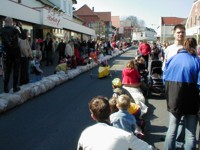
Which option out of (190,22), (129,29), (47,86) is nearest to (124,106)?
(47,86)

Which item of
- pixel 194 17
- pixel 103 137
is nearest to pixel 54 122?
pixel 103 137

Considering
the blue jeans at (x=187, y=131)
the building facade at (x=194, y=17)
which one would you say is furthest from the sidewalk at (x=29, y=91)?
the building facade at (x=194, y=17)

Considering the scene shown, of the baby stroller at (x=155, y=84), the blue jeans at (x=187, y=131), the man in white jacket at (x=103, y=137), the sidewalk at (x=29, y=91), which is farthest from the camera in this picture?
the baby stroller at (x=155, y=84)

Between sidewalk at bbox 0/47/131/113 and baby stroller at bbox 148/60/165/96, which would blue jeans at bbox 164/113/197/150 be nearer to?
sidewalk at bbox 0/47/131/113

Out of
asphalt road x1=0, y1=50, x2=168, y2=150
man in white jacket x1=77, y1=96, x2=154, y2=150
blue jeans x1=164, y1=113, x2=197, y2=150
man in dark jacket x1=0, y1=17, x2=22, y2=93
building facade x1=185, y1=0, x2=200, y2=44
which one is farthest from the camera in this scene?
building facade x1=185, y1=0, x2=200, y2=44

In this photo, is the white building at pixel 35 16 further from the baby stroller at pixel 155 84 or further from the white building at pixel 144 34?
the white building at pixel 144 34

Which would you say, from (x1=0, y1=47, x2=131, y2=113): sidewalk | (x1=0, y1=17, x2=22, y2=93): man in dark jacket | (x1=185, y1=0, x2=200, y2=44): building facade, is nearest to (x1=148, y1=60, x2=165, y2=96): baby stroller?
(x1=0, y1=47, x2=131, y2=113): sidewalk

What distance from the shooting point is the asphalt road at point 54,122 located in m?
5.71

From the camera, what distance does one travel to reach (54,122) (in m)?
7.02

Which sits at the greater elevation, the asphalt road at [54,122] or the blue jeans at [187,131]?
the blue jeans at [187,131]

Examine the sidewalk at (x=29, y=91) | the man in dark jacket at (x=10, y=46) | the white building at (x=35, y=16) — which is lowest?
the sidewalk at (x=29, y=91)

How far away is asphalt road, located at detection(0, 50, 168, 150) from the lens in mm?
5707

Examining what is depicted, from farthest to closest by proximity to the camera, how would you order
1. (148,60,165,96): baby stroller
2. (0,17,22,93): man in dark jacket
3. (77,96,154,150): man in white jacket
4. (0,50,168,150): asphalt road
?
1. (148,60,165,96): baby stroller
2. (0,17,22,93): man in dark jacket
3. (0,50,168,150): asphalt road
4. (77,96,154,150): man in white jacket

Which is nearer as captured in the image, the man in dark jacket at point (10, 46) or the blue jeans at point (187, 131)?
the blue jeans at point (187, 131)
